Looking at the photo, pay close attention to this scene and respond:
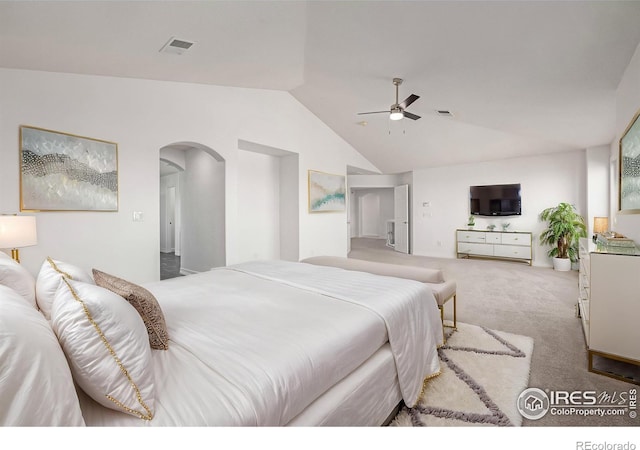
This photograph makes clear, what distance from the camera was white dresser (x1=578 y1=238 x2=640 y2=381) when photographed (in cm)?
208

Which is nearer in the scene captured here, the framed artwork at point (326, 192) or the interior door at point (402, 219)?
the framed artwork at point (326, 192)

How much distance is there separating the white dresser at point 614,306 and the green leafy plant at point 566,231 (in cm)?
416

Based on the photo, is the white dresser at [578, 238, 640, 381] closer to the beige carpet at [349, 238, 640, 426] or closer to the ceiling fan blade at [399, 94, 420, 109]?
the beige carpet at [349, 238, 640, 426]

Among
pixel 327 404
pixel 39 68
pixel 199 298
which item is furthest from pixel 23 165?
pixel 327 404

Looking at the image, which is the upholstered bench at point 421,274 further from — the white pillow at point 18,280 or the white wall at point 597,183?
the white wall at point 597,183

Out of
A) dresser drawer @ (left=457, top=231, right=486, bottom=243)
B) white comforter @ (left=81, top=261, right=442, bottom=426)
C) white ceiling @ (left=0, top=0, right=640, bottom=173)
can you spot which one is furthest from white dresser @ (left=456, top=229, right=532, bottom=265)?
white comforter @ (left=81, top=261, right=442, bottom=426)

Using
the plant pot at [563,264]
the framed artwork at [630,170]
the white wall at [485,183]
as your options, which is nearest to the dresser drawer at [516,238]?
the white wall at [485,183]

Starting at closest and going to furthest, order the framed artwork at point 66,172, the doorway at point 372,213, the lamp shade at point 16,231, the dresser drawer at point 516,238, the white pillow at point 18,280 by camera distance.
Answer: the white pillow at point 18,280, the lamp shade at point 16,231, the framed artwork at point 66,172, the dresser drawer at point 516,238, the doorway at point 372,213

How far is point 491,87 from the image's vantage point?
12.4 ft

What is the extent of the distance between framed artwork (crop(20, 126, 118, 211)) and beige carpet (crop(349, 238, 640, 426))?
3.96 metres

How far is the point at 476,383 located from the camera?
6.62ft

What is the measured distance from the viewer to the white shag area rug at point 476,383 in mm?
1694
